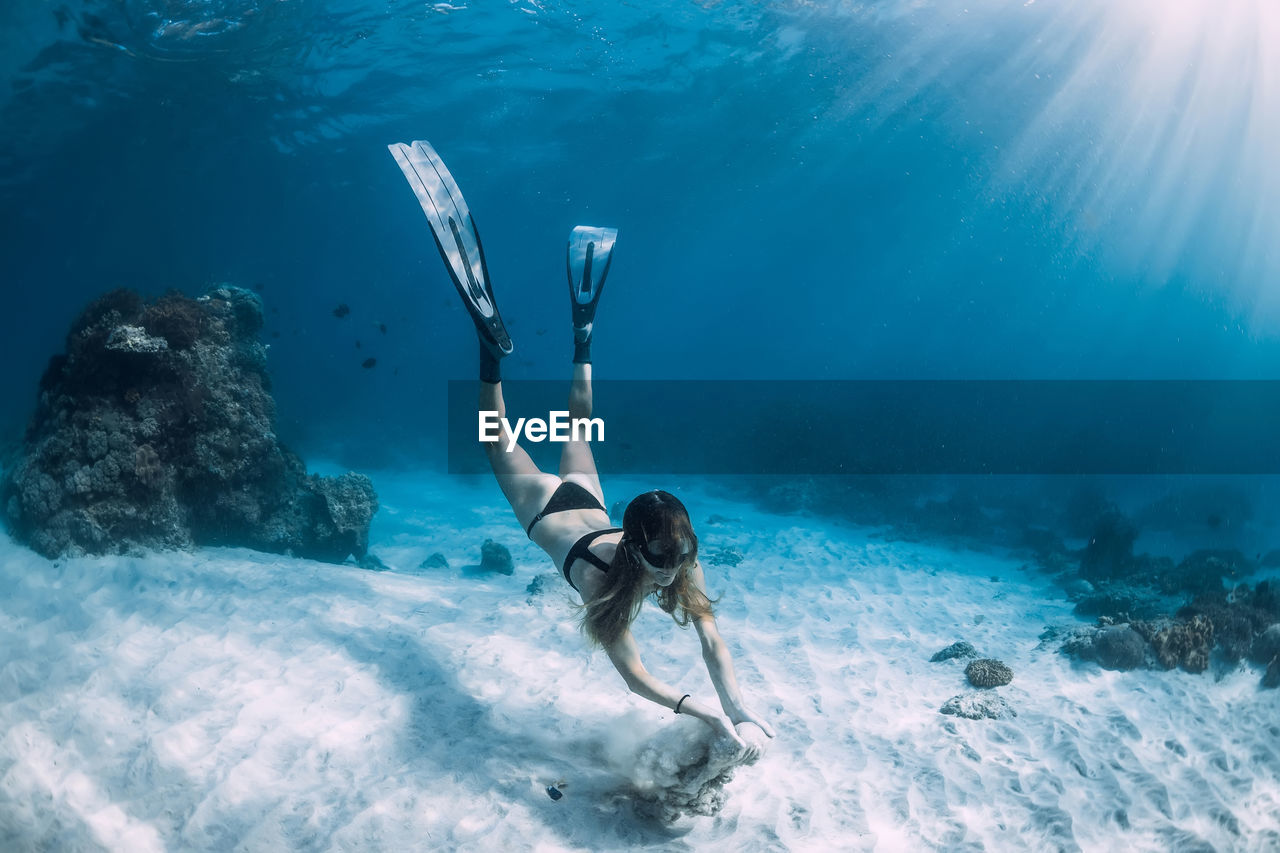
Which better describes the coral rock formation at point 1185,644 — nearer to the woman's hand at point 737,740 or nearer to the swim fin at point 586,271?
the woman's hand at point 737,740

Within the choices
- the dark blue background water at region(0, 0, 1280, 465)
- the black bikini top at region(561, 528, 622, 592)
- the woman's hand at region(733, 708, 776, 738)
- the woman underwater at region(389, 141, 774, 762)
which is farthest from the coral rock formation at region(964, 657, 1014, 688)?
the dark blue background water at region(0, 0, 1280, 465)

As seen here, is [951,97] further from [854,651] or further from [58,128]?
[58,128]

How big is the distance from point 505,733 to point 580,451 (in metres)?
2.42

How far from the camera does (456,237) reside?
5.68m

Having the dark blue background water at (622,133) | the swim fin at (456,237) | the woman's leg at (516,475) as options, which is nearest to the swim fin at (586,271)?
the swim fin at (456,237)

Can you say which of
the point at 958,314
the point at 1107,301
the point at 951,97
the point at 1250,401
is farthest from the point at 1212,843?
the point at 958,314

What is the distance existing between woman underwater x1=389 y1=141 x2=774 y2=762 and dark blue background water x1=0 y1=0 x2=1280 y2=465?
40.5ft

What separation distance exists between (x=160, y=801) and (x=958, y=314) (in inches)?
5381

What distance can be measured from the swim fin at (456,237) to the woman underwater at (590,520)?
12mm

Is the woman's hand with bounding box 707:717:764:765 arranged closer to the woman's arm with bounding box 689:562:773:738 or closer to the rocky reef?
the woman's arm with bounding box 689:562:773:738

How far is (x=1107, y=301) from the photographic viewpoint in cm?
9800

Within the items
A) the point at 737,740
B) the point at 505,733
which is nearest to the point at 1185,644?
the point at 737,740

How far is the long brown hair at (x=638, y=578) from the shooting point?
324cm

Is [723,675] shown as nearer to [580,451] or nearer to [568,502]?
[568,502]
